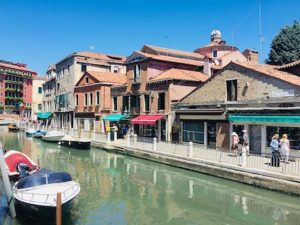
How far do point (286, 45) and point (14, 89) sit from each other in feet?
225

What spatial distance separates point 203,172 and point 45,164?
1147 cm

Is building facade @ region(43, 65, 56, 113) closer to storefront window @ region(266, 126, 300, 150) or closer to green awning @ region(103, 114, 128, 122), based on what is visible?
green awning @ region(103, 114, 128, 122)

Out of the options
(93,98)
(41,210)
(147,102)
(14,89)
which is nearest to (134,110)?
(147,102)

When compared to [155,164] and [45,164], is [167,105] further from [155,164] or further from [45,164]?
[45,164]

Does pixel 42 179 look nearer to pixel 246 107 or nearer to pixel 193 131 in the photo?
pixel 246 107

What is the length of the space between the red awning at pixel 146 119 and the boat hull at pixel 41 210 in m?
17.9

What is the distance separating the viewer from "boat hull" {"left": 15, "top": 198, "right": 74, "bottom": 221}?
452 inches

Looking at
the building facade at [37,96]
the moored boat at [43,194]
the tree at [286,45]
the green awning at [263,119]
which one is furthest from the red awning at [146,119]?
the building facade at [37,96]

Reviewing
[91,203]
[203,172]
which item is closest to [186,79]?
[203,172]

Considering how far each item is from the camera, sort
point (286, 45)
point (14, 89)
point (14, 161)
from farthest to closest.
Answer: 1. point (14, 89)
2. point (286, 45)
3. point (14, 161)

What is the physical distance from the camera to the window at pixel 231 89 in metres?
22.8

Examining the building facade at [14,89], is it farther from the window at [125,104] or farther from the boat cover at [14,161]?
the boat cover at [14,161]

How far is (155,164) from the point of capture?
76.7ft

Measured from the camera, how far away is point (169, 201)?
14.8 m
